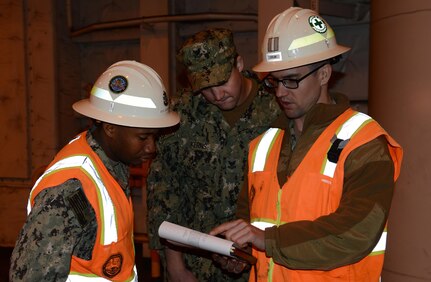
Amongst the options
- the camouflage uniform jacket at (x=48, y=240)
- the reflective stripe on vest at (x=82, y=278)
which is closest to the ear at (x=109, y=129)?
the camouflage uniform jacket at (x=48, y=240)

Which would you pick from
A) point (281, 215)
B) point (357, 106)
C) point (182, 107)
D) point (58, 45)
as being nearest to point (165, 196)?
point (182, 107)

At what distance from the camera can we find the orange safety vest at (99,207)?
1714 mm

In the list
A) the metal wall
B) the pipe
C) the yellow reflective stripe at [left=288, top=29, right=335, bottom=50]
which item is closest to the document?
the yellow reflective stripe at [left=288, top=29, right=335, bottom=50]

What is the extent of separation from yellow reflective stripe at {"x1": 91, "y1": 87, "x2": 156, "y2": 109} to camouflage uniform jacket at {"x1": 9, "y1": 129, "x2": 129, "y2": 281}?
1.51 ft

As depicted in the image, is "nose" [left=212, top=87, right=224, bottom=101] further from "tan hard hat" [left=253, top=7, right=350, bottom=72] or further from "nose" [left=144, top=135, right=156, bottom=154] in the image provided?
"nose" [left=144, top=135, right=156, bottom=154]

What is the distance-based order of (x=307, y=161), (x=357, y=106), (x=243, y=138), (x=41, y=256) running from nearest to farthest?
(x=41, y=256)
(x=307, y=161)
(x=243, y=138)
(x=357, y=106)

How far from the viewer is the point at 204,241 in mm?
1885

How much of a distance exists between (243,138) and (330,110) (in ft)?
2.82

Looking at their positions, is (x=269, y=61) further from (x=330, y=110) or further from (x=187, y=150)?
(x=187, y=150)

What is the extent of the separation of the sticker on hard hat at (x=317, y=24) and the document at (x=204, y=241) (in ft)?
3.01

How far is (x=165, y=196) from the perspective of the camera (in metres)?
2.84

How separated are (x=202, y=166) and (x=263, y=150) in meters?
0.66

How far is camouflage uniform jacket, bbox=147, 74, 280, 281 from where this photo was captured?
Answer: 9.15 feet

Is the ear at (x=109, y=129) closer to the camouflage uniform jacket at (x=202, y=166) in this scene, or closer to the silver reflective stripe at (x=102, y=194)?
the silver reflective stripe at (x=102, y=194)
